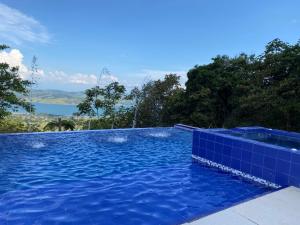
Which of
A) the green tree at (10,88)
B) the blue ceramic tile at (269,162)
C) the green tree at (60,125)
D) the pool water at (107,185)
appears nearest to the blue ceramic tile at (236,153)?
the pool water at (107,185)

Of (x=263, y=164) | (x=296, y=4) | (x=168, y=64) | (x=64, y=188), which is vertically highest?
(x=296, y=4)

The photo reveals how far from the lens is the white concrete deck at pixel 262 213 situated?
305 cm

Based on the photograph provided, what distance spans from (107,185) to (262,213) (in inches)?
103

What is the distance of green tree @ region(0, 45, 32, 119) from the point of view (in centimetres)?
1013

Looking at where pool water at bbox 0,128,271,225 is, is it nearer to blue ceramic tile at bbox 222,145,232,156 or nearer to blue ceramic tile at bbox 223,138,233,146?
blue ceramic tile at bbox 222,145,232,156

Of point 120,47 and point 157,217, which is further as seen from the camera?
point 120,47

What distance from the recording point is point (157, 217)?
368cm

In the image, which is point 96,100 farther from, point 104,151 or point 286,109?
point 286,109

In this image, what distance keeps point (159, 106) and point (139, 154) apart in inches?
397

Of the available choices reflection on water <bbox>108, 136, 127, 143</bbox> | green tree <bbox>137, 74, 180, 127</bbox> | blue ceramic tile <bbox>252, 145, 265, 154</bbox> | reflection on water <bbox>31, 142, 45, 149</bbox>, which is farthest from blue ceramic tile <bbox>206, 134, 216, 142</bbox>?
green tree <bbox>137, 74, 180, 127</bbox>

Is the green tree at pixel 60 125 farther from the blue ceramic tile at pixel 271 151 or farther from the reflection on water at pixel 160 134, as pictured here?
the blue ceramic tile at pixel 271 151

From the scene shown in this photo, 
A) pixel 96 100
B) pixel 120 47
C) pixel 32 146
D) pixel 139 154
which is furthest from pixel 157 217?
pixel 120 47

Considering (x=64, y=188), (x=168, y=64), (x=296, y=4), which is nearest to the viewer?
(x=64, y=188)

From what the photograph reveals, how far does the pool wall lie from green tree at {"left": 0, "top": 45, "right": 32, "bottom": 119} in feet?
22.7
